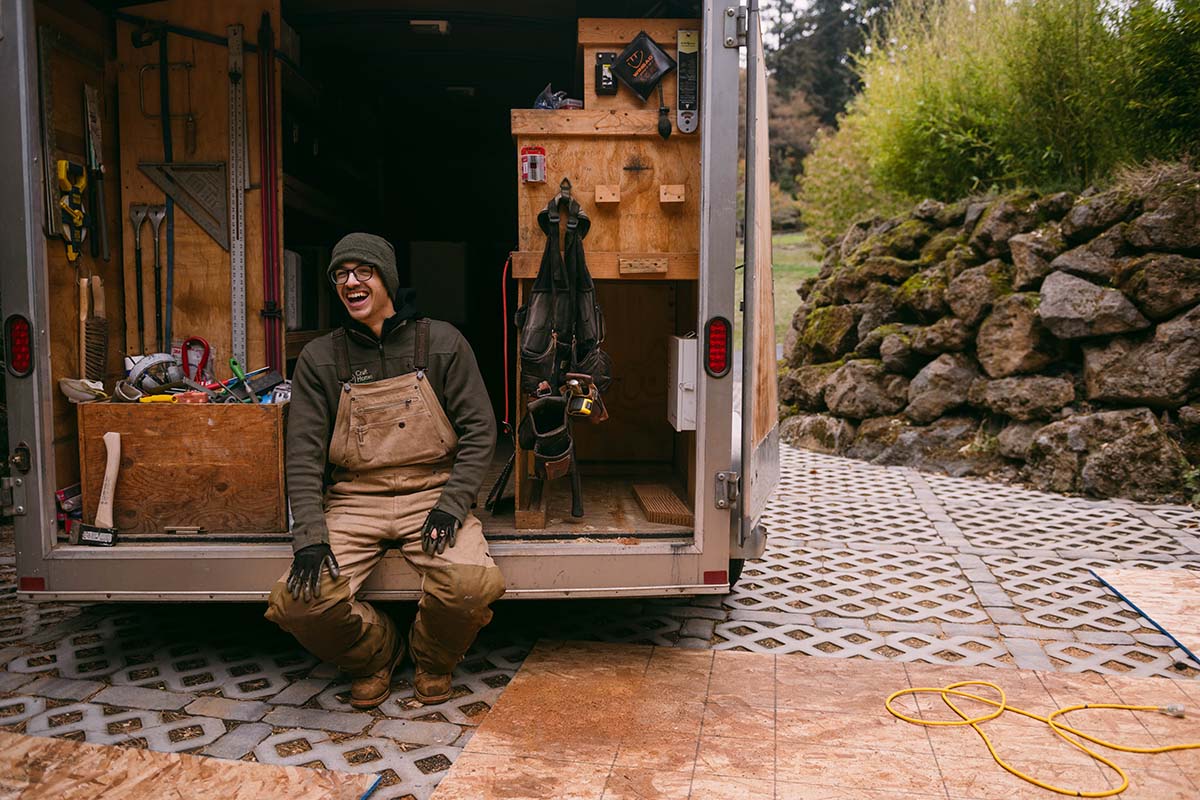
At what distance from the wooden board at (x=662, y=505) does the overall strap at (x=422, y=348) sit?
1.19 metres

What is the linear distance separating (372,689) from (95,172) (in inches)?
96.7

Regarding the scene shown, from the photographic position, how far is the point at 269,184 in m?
4.39

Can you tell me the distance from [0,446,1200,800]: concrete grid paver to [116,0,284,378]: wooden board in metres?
1.32

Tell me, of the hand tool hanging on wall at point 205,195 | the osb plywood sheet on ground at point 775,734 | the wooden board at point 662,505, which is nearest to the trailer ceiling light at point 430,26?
the hand tool hanging on wall at point 205,195

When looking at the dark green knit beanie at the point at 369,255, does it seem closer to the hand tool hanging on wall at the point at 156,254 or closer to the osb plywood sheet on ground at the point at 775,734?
the hand tool hanging on wall at the point at 156,254

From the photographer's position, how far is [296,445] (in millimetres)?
3465

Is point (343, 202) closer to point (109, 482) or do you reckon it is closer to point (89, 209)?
point (89, 209)

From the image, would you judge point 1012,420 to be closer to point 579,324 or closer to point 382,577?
point 579,324

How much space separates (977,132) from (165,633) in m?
8.66

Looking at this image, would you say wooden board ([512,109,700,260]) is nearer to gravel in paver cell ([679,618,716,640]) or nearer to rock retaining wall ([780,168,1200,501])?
gravel in paver cell ([679,618,716,640])

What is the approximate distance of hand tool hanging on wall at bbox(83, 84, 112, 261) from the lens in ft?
13.1

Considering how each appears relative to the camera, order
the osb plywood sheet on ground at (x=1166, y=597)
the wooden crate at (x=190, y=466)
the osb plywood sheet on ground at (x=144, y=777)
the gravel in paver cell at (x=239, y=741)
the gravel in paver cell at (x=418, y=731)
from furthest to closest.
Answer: the osb plywood sheet on ground at (x=1166, y=597) → the wooden crate at (x=190, y=466) → the gravel in paver cell at (x=418, y=731) → the gravel in paver cell at (x=239, y=741) → the osb plywood sheet on ground at (x=144, y=777)

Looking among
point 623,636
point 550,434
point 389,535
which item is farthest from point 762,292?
point 389,535

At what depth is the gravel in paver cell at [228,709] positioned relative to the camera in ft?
10.8
